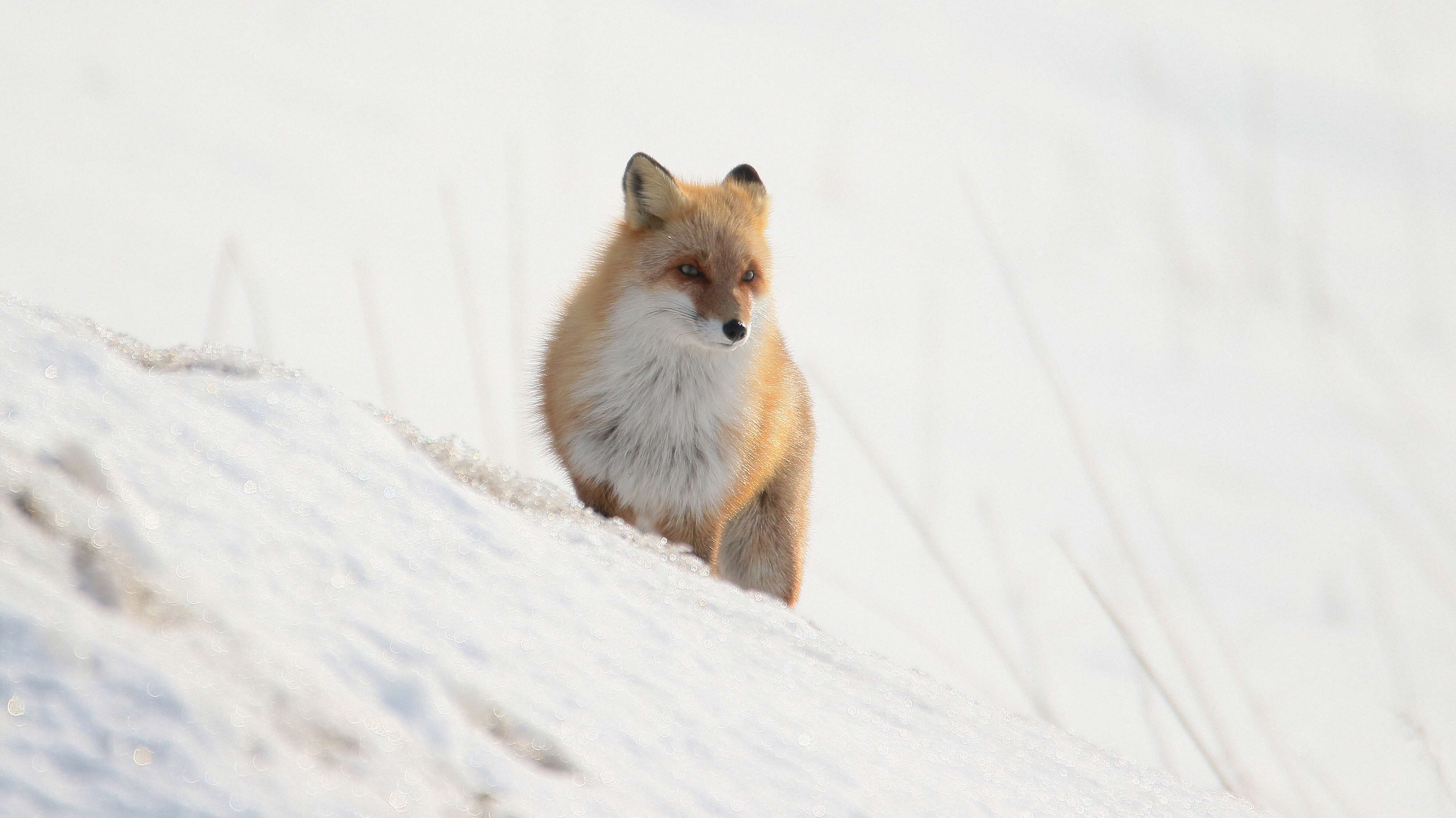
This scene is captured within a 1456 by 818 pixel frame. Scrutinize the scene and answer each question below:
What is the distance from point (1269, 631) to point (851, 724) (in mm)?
8909

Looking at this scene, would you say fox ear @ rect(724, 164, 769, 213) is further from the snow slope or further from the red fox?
the snow slope

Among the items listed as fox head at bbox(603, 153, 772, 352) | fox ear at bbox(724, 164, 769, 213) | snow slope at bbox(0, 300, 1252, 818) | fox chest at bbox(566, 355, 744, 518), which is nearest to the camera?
snow slope at bbox(0, 300, 1252, 818)

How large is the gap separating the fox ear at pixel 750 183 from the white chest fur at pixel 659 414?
35.4 inches

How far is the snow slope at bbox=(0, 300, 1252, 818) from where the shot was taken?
1.04m

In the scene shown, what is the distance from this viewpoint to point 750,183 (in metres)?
5.40

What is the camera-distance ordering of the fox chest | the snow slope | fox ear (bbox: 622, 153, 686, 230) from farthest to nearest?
1. fox ear (bbox: 622, 153, 686, 230)
2. the fox chest
3. the snow slope

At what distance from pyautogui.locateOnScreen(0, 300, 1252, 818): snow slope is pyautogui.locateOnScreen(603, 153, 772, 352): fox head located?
2.38m

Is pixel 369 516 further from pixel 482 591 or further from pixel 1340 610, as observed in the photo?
pixel 1340 610

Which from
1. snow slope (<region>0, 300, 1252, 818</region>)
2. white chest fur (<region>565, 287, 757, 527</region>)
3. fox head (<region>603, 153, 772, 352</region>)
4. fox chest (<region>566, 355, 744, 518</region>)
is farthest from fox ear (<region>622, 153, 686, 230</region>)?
snow slope (<region>0, 300, 1252, 818</region>)

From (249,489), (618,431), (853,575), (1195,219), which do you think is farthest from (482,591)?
(1195,219)

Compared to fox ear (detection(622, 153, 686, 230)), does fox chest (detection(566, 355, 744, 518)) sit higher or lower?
lower

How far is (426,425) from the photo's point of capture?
8.14 meters

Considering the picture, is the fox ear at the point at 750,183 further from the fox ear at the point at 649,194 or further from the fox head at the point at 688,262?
the fox ear at the point at 649,194

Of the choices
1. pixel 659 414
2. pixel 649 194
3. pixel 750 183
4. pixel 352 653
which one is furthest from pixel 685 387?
pixel 352 653
